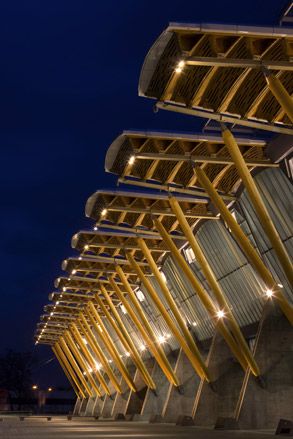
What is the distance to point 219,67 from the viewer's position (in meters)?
24.3

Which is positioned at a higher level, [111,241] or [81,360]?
[81,360]

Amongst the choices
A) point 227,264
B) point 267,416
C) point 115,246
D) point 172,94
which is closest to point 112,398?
point 115,246

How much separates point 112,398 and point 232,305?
4059 centimetres

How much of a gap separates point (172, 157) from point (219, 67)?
22.9ft

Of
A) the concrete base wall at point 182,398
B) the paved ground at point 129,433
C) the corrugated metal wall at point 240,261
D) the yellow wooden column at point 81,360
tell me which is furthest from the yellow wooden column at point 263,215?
the yellow wooden column at point 81,360

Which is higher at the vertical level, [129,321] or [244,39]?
[129,321]

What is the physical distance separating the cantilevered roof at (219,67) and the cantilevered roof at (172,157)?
11.3ft

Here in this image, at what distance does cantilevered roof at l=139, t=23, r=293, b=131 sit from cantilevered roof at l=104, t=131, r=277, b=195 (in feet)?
11.3

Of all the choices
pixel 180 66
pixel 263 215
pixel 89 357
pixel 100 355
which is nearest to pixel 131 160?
pixel 263 215

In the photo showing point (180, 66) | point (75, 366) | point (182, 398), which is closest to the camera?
point (180, 66)

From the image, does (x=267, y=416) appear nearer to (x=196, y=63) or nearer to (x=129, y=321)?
(x=196, y=63)

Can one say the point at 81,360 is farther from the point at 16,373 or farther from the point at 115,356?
the point at 16,373

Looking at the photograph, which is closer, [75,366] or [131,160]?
[131,160]

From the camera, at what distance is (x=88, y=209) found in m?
39.0
